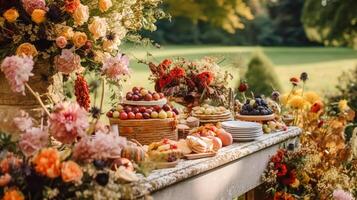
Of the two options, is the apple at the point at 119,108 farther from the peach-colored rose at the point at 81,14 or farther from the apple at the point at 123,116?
the peach-colored rose at the point at 81,14

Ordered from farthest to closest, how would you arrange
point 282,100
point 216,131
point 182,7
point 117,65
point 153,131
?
1. point 182,7
2. point 282,100
3. point 216,131
4. point 153,131
5. point 117,65

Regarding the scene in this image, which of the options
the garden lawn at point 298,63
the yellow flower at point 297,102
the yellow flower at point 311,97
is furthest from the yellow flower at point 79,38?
the garden lawn at point 298,63

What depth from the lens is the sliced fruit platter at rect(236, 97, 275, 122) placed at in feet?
13.3

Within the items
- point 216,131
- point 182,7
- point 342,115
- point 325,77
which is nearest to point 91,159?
point 216,131

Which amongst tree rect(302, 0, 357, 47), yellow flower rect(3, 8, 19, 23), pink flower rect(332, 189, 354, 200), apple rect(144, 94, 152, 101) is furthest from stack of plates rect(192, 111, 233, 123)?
tree rect(302, 0, 357, 47)

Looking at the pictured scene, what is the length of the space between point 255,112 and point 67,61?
4.46 ft

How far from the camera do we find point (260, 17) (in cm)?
3697

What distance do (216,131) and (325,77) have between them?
18845 millimetres

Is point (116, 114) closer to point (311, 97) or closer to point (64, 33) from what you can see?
point (64, 33)

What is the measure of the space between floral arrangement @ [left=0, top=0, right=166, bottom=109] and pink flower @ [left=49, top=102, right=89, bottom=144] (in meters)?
0.58

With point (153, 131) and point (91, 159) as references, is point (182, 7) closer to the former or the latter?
point (153, 131)

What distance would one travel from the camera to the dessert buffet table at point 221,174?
9.25 ft

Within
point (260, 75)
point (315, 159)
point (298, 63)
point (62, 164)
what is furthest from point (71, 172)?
point (298, 63)

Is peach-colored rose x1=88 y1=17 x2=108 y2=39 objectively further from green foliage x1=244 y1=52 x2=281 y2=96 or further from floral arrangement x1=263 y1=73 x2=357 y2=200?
green foliage x1=244 y1=52 x2=281 y2=96
